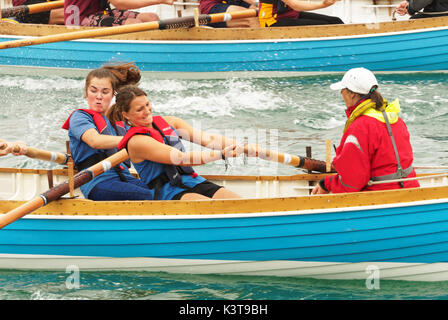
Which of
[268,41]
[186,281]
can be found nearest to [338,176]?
[186,281]

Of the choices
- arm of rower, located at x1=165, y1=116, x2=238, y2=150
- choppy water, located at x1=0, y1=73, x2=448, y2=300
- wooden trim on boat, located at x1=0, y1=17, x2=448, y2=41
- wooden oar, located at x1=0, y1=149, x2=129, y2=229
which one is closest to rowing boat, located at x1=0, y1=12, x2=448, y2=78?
wooden trim on boat, located at x1=0, y1=17, x2=448, y2=41

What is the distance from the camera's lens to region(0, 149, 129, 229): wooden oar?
6.17m

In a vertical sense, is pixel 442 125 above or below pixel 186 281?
above

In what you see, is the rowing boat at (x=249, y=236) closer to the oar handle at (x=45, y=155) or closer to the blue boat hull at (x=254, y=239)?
the blue boat hull at (x=254, y=239)

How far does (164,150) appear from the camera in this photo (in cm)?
625

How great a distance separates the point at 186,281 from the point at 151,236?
432 millimetres

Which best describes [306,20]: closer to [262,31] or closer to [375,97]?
[262,31]

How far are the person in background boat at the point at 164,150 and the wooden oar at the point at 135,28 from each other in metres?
2.69

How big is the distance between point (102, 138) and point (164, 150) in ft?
2.19

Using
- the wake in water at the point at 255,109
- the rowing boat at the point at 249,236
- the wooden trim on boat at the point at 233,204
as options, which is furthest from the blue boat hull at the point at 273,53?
the wooden trim on boat at the point at 233,204

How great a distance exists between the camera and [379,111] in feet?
19.6

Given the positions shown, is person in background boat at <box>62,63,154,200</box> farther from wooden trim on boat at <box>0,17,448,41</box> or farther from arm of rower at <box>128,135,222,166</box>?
wooden trim on boat at <box>0,17,448,41</box>

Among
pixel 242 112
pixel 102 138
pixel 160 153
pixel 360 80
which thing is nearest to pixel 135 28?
pixel 242 112
